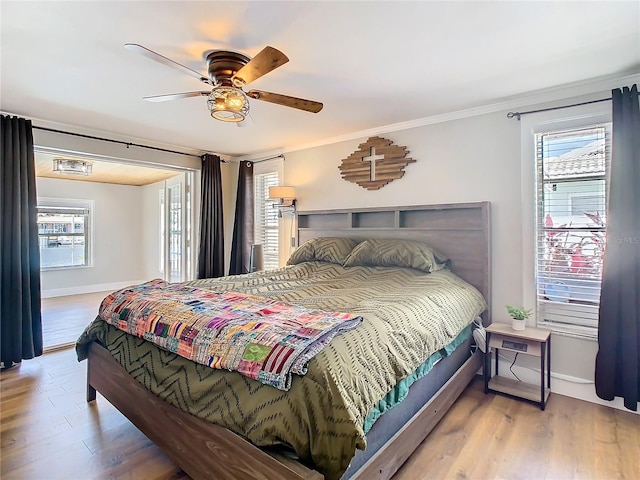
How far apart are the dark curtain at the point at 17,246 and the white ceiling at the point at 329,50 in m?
0.33

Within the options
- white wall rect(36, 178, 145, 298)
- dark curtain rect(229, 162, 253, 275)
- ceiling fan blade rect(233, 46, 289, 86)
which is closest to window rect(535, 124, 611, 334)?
ceiling fan blade rect(233, 46, 289, 86)

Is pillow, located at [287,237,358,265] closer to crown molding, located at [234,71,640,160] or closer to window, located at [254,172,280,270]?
window, located at [254,172,280,270]

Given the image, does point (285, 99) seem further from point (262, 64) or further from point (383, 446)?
point (383, 446)

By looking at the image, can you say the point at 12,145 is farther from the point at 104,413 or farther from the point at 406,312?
the point at 406,312

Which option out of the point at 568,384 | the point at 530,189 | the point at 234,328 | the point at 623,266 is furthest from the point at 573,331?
the point at 234,328

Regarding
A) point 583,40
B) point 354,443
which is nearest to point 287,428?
point 354,443

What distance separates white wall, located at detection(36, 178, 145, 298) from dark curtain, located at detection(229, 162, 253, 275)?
399 cm

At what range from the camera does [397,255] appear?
3.12m

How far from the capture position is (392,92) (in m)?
2.83

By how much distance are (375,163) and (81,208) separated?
6.28 metres

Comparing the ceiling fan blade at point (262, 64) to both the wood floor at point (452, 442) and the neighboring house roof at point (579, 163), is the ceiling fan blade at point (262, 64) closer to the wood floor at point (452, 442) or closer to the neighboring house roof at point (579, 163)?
the wood floor at point (452, 442)

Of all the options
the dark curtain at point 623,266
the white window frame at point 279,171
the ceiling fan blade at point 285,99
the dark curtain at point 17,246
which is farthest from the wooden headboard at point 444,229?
the dark curtain at point 17,246

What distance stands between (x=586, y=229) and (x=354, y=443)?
259cm

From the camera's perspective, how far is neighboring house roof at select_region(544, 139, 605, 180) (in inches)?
104
